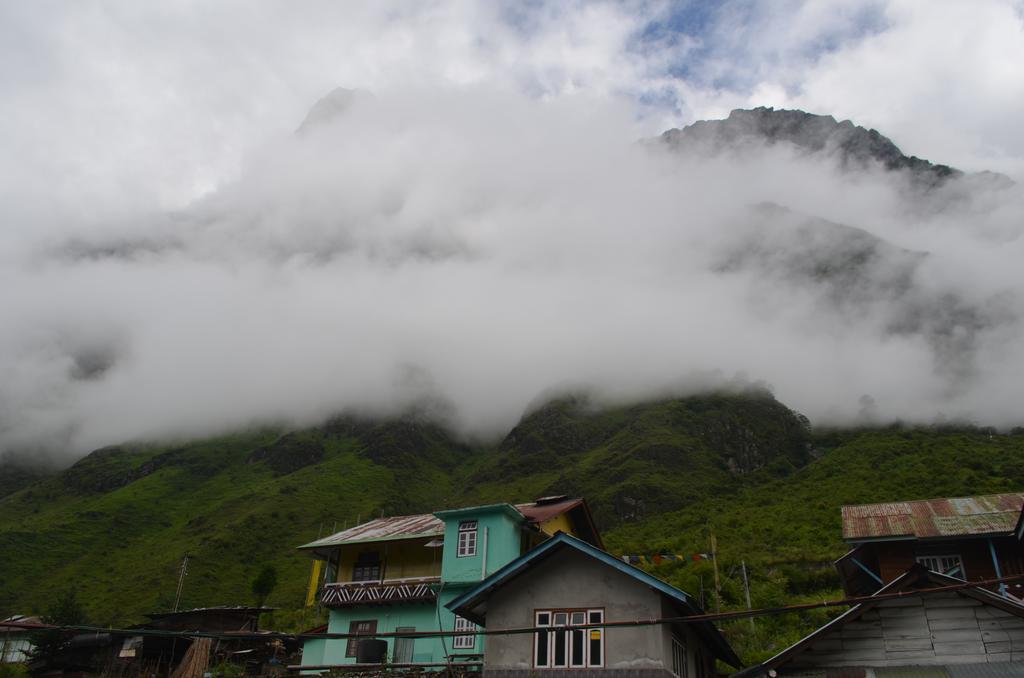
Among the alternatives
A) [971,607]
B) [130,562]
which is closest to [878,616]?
[971,607]

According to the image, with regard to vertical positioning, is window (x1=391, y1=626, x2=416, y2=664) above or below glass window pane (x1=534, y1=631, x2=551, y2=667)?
above

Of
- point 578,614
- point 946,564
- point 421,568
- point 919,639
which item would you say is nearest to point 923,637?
point 919,639

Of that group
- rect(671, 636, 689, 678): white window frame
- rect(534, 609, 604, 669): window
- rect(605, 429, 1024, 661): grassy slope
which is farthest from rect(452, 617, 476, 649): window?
rect(605, 429, 1024, 661): grassy slope

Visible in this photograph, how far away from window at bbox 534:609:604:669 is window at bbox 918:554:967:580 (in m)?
12.6

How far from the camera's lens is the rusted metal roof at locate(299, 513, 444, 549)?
3850cm

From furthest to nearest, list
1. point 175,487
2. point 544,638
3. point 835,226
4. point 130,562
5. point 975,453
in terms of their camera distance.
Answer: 1. point 835,226
2. point 175,487
3. point 130,562
4. point 975,453
5. point 544,638

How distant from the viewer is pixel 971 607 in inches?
741

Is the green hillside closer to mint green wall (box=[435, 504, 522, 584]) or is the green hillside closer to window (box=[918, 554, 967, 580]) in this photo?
window (box=[918, 554, 967, 580])

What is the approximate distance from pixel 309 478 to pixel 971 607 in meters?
112

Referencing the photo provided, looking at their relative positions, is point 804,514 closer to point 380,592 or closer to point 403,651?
point 380,592

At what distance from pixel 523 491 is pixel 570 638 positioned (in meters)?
79.5

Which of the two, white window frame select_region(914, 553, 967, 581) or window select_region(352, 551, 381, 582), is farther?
window select_region(352, 551, 381, 582)

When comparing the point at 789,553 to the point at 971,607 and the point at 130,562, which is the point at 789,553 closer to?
the point at 971,607

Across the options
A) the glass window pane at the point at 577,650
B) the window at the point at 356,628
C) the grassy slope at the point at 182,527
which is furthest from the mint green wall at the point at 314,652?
the grassy slope at the point at 182,527
